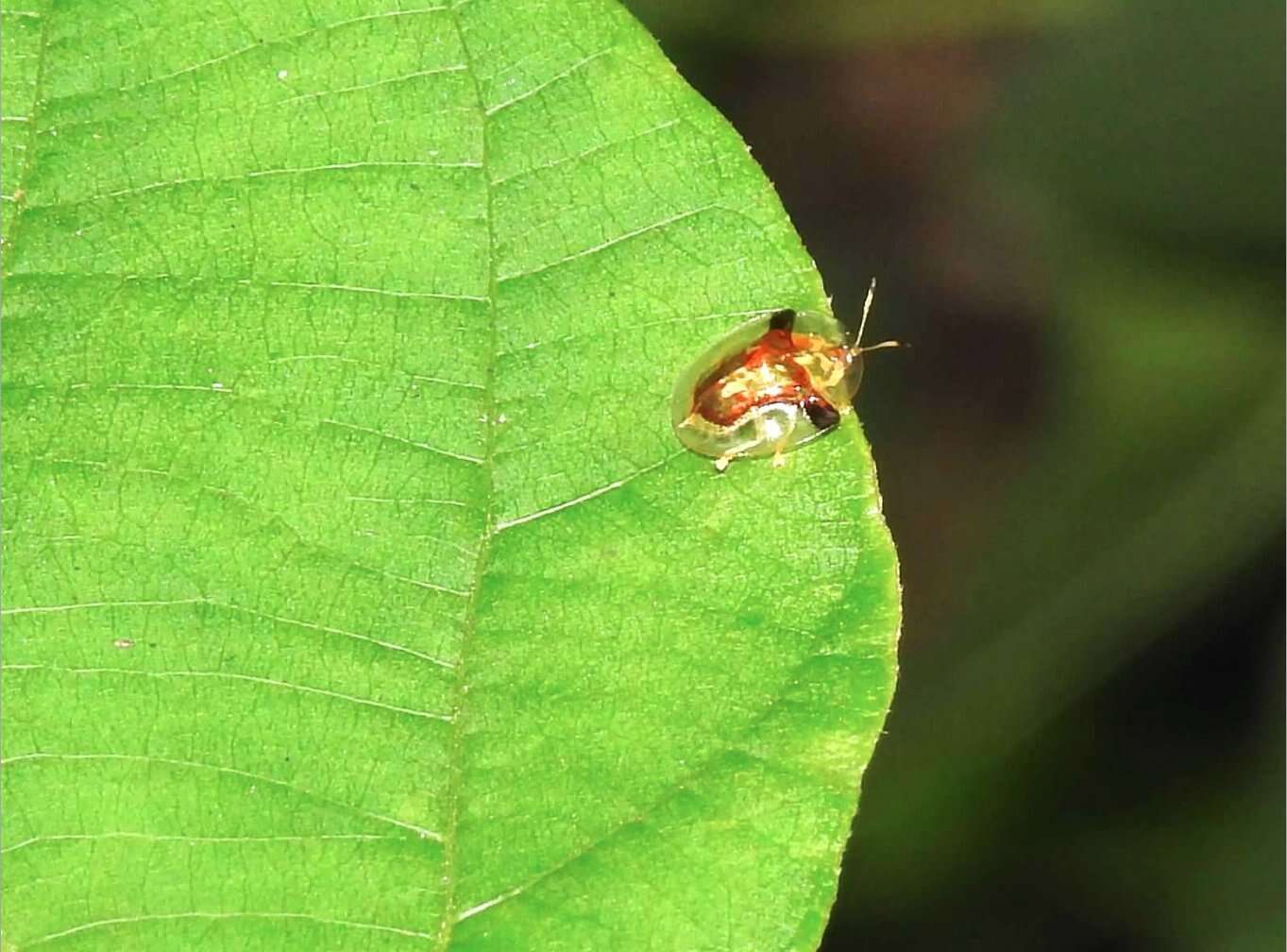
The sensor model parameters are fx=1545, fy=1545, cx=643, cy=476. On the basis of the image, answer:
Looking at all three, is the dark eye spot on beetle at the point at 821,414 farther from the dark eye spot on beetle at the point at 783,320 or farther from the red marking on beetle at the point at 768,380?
the dark eye spot on beetle at the point at 783,320

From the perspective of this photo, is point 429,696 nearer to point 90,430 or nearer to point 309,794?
point 309,794

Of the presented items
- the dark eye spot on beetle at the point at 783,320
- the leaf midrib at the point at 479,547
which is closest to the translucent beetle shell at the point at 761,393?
the dark eye spot on beetle at the point at 783,320

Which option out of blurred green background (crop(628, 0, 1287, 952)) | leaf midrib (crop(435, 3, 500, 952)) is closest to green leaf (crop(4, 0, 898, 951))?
leaf midrib (crop(435, 3, 500, 952))

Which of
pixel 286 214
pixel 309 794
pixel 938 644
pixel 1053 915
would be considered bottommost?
pixel 1053 915

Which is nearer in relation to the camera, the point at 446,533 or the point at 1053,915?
the point at 446,533

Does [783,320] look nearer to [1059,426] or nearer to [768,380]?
[768,380]

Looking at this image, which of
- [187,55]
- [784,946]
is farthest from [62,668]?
[784,946]
